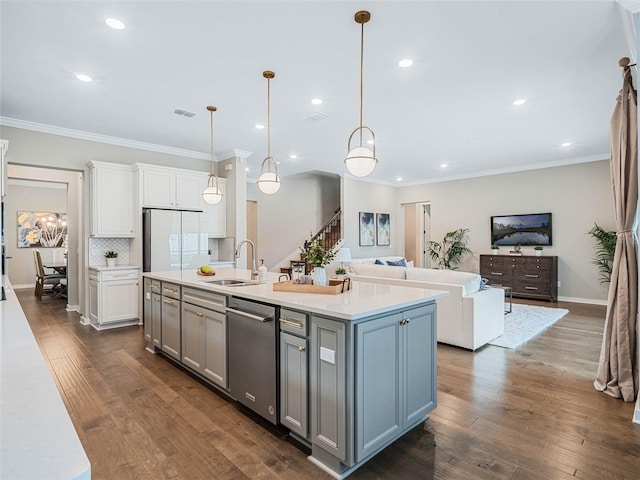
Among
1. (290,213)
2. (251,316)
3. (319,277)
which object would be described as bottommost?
(251,316)

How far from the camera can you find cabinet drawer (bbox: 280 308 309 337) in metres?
2.13

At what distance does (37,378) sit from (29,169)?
741 centimetres

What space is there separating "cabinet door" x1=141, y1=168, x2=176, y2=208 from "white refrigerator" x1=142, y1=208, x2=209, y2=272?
19 centimetres

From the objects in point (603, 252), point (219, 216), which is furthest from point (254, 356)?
point (603, 252)

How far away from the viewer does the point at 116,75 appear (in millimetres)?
3381

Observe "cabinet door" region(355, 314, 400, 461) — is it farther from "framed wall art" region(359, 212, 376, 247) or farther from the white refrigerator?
"framed wall art" region(359, 212, 376, 247)

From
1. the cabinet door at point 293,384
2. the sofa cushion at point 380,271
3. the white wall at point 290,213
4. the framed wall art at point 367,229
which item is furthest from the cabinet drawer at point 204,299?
the framed wall art at point 367,229

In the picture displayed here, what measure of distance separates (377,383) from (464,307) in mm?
2395

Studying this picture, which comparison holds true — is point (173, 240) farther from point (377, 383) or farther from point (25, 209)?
point (25, 209)

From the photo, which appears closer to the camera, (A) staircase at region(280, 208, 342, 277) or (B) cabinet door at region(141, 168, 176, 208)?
(B) cabinet door at region(141, 168, 176, 208)

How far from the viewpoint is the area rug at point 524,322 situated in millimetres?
4402

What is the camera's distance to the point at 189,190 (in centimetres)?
594

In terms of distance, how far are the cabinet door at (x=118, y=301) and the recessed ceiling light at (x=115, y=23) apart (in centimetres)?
366

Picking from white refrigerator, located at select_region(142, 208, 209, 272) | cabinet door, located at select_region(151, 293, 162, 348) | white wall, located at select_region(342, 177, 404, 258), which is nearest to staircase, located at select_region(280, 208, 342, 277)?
white wall, located at select_region(342, 177, 404, 258)
